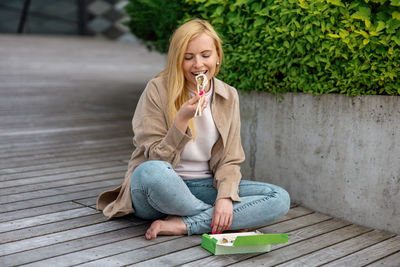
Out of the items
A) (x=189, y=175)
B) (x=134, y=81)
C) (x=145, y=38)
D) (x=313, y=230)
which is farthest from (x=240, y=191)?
(x=134, y=81)

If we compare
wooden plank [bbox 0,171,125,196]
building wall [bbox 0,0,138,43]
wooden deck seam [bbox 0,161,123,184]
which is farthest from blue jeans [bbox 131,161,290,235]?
building wall [bbox 0,0,138,43]

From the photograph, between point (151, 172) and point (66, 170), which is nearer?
point (151, 172)

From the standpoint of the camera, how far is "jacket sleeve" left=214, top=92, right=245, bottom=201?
101 inches

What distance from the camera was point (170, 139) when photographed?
97.2 inches

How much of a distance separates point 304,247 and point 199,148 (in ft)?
2.39

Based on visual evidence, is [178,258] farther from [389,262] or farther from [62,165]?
[62,165]

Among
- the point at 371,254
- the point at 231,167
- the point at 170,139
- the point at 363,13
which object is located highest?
the point at 363,13

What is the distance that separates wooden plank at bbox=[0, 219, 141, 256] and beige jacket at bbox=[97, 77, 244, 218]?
0.20ft

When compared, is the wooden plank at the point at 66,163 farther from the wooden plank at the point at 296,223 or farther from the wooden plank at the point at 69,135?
the wooden plank at the point at 296,223

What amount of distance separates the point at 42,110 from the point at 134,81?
143 inches

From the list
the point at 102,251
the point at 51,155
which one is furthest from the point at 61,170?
the point at 102,251

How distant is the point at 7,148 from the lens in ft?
14.4

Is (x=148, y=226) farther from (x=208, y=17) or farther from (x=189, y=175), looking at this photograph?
(x=208, y=17)

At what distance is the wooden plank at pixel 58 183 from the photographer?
3.23 metres
